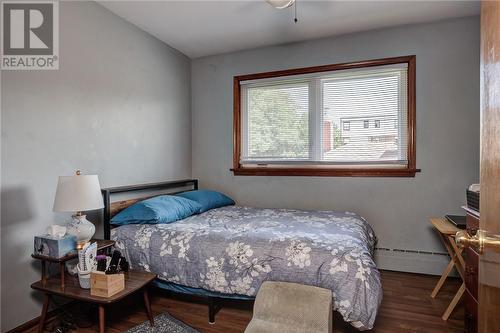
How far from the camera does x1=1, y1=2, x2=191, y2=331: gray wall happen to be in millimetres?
2020

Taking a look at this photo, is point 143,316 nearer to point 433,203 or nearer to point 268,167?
point 268,167

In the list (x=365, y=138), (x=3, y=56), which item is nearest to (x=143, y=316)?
(x=3, y=56)

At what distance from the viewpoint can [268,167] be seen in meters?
3.69

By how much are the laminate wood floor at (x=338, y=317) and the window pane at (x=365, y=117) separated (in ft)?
4.45

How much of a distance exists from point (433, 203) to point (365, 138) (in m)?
0.96

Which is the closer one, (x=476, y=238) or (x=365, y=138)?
(x=476, y=238)

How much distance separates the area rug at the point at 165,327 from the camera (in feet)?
6.64

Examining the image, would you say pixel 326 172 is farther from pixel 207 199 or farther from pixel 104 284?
pixel 104 284

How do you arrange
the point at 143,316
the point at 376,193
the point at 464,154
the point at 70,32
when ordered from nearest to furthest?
1. the point at 143,316
2. the point at 70,32
3. the point at 464,154
4. the point at 376,193

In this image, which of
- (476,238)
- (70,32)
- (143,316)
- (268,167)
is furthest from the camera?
(268,167)

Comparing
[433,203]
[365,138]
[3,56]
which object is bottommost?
[433,203]

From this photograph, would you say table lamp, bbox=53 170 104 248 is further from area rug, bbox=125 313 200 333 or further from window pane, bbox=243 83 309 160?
window pane, bbox=243 83 309 160

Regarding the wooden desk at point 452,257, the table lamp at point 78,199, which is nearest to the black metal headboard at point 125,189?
the table lamp at point 78,199

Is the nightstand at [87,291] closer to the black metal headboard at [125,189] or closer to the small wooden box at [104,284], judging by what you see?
the small wooden box at [104,284]
